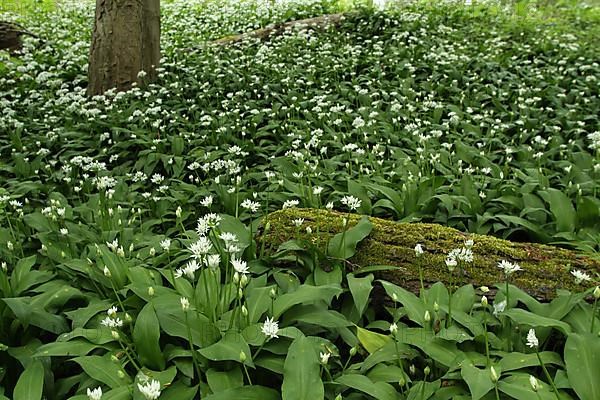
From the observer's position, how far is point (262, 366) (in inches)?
80.0

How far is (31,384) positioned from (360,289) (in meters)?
1.35

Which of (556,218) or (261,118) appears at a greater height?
(556,218)

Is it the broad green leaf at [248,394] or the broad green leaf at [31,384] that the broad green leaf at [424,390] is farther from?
the broad green leaf at [31,384]

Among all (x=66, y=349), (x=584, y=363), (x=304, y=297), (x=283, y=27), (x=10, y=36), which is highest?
A: (x=584, y=363)

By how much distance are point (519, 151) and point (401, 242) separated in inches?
98.2

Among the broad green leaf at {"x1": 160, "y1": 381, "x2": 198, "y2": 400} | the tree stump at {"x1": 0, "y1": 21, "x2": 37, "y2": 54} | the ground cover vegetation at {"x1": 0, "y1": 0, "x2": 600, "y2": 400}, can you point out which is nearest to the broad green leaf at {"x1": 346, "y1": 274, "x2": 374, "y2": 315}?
the ground cover vegetation at {"x1": 0, "y1": 0, "x2": 600, "y2": 400}

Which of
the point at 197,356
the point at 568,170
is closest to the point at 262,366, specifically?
the point at 197,356

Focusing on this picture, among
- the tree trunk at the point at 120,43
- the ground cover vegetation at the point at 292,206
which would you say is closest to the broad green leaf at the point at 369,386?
the ground cover vegetation at the point at 292,206

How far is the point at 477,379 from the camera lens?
1799 mm

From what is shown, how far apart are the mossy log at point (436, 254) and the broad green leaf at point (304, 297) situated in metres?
0.44

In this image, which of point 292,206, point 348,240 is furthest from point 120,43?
point 348,240

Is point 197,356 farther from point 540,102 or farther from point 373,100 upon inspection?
point 540,102

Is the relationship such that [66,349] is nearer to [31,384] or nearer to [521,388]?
[31,384]

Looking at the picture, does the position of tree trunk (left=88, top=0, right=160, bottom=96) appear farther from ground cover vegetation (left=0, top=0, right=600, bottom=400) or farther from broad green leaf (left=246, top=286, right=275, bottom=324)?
broad green leaf (left=246, top=286, right=275, bottom=324)
